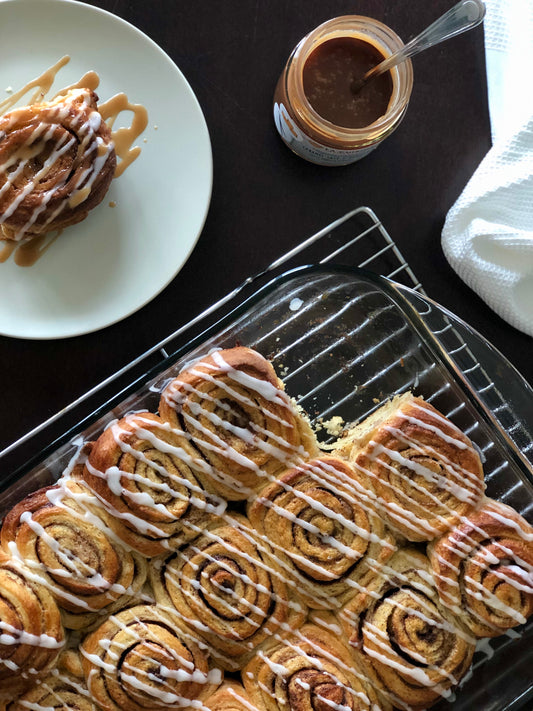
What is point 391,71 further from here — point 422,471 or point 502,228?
point 422,471

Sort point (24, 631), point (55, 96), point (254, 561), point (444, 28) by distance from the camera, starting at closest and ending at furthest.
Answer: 1. point (24, 631)
2. point (254, 561)
3. point (444, 28)
4. point (55, 96)

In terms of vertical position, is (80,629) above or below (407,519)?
above

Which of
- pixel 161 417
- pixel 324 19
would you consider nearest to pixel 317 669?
pixel 161 417

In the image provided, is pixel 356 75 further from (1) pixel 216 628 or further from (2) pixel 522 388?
(1) pixel 216 628

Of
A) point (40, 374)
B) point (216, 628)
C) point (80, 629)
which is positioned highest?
point (40, 374)

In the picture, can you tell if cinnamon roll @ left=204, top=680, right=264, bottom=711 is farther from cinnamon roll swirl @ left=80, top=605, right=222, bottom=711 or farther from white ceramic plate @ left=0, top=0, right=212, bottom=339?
white ceramic plate @ left=0, top=0, right=212, bottom=339

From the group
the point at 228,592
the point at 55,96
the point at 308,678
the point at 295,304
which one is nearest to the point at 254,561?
the point at 228,592

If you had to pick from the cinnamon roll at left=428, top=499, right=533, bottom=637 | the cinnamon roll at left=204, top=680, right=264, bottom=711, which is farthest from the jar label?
the cinnamon roll at left=204, top=680, right=264, bottom=711
